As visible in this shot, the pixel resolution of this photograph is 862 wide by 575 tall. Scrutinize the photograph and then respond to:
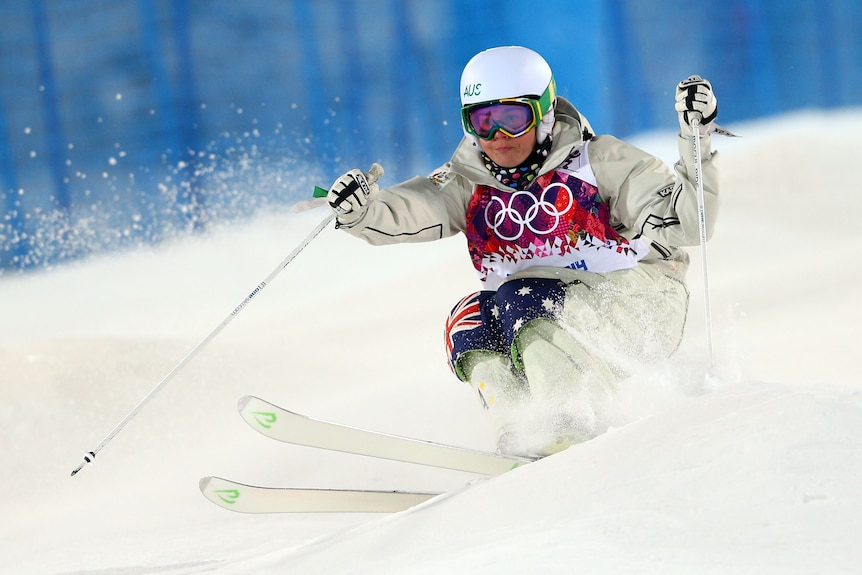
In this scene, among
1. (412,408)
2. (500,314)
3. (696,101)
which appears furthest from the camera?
(412,408)

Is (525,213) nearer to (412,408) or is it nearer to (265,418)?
(265,418)

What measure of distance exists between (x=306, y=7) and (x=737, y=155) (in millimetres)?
2821

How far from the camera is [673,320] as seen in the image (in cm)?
311

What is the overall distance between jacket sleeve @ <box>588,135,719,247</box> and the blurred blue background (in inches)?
99.6

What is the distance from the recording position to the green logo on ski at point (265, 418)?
2.72m

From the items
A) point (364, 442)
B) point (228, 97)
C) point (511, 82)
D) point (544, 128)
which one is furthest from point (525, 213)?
point (228, 97)

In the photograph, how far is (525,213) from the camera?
304 cm

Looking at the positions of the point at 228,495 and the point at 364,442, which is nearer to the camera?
the point at 228,495

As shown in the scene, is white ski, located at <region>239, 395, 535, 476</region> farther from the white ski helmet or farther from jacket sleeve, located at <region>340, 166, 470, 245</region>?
the white ski helmet

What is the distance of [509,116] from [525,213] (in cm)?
28

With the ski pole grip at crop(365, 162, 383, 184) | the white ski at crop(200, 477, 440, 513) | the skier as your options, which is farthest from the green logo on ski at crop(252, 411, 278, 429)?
the ski pole grip at crop(365, 162, 383, 184)

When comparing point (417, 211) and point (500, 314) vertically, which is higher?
point (417, 211)

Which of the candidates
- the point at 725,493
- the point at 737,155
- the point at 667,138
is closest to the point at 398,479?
the point at 725,493

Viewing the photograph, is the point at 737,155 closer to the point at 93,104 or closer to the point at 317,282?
the point at 317,282
